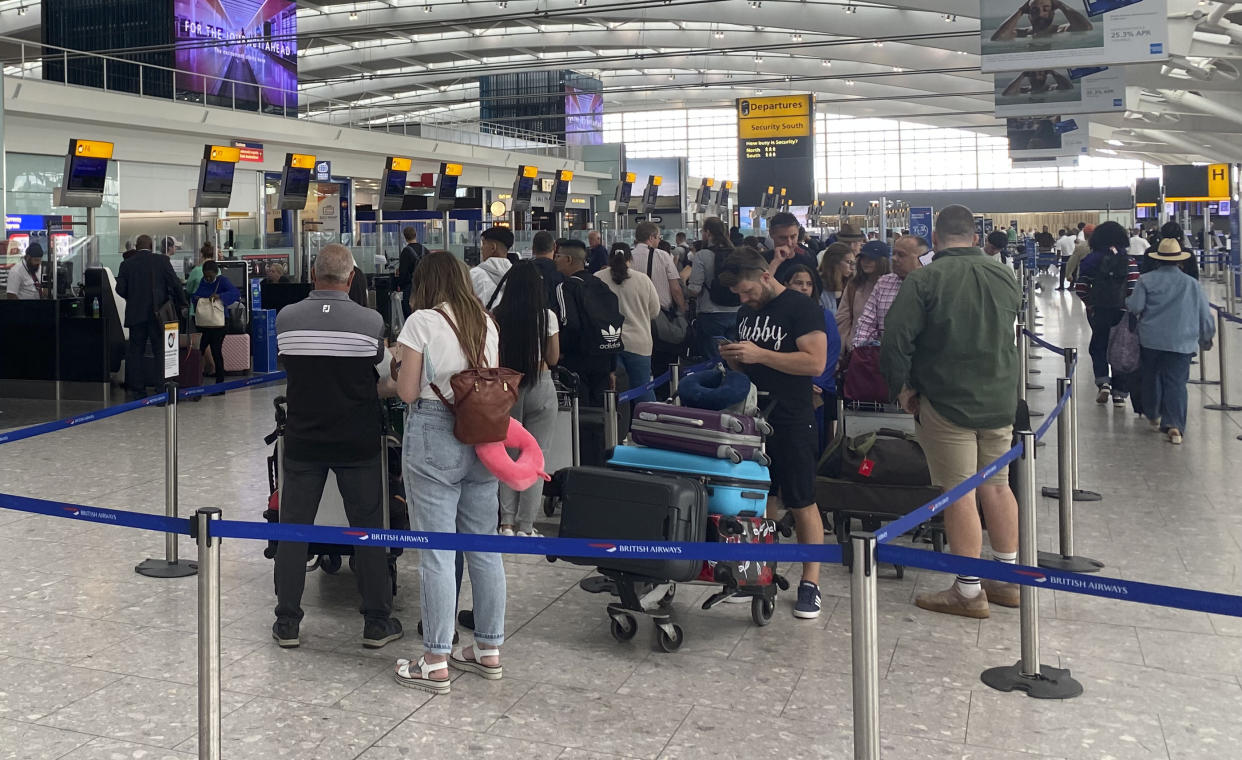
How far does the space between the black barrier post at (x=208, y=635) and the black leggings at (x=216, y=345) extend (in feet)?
33.9

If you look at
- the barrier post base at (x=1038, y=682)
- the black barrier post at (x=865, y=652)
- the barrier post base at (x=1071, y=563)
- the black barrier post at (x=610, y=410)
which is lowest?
the barrier post base at (x=1038, y=682)

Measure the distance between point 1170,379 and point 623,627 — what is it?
6.02 m

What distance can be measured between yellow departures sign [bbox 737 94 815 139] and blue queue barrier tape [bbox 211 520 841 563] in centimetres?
2446

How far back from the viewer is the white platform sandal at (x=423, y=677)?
4.10m

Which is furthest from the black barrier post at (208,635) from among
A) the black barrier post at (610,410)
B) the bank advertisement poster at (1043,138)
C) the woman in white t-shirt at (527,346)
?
the bank advertisement poster at (1043,138)

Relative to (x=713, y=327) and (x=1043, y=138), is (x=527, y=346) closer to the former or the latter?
(x=713, y=327)

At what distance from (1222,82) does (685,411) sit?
33.2m

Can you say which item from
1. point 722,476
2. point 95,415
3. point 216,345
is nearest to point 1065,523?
point 722,476

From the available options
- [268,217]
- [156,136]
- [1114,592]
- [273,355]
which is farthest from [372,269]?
[1114,592]

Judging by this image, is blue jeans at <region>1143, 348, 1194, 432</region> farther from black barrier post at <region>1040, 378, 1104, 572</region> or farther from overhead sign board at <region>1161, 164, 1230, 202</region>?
overhead sign board at <region>1161, 164, 1230, 202</region>

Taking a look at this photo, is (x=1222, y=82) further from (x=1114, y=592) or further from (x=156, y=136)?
(x=1114, y=592)

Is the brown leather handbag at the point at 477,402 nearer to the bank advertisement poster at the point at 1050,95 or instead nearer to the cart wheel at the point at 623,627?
the cart wheel at the point at 623,627

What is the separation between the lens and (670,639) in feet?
14.8

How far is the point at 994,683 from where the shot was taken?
4.11 metres
